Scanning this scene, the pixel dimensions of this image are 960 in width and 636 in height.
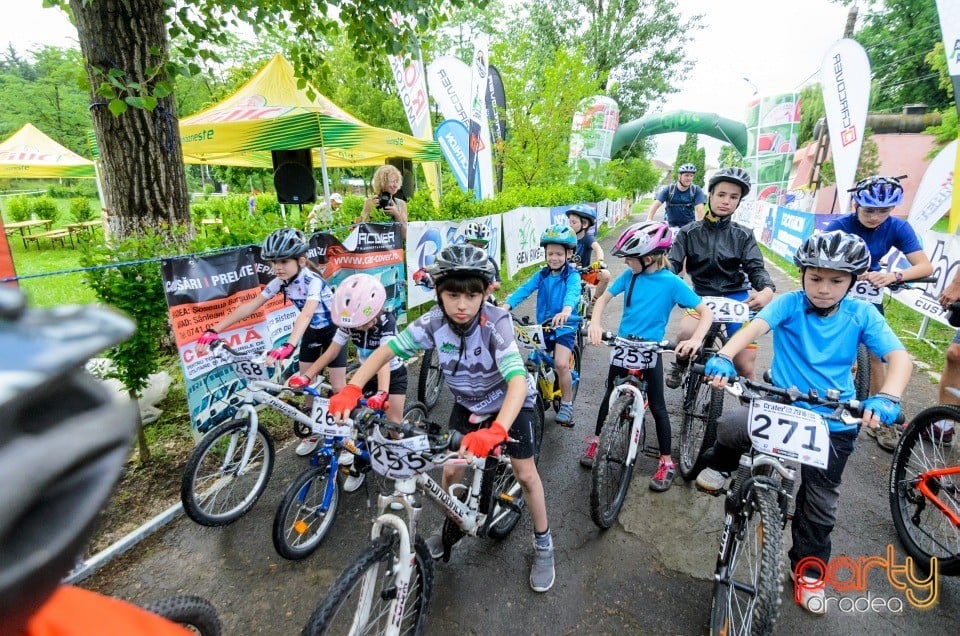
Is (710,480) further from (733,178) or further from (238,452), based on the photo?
(238,452)

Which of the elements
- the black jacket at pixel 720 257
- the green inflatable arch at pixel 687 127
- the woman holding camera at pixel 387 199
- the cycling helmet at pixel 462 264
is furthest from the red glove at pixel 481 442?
the green inflatable arch at pixel 687 127

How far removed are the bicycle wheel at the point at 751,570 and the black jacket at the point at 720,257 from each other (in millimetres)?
2512

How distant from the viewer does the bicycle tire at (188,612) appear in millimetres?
1918

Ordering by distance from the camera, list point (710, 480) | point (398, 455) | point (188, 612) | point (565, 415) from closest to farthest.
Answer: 1. point (188, 612)
2. point (398, 455)
3. point (710, 480)
4. point (565, 415)

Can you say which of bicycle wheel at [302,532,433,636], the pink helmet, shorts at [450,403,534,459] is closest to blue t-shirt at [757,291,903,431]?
shorts at [450,403,534,459]

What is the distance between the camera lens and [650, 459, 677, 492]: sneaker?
395cm

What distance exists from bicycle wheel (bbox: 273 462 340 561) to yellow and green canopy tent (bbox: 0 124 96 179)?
20.5 meters

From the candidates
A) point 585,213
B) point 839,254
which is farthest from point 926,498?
point 585,213

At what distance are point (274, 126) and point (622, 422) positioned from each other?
802 centimetres

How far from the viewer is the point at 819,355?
2771 mm

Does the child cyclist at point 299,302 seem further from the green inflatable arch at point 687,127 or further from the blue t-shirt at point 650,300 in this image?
the green inflatable arch at point 687,127

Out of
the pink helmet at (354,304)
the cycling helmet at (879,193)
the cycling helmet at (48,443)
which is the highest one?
the cycling helmet at (879,193)

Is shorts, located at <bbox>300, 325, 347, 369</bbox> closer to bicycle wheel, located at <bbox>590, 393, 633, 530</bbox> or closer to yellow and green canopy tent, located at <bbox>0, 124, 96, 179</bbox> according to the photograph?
bicycle wheel, located at <bbox>590, 393, 633, 530</bbox>

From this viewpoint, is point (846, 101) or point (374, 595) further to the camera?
point (846, 101)
